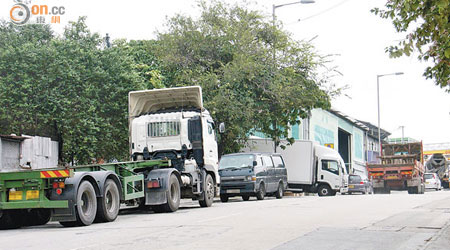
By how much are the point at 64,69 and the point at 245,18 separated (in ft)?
32.1

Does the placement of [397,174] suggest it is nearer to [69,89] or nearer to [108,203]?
[69,89]

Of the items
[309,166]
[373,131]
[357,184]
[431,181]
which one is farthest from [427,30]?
[373,131]

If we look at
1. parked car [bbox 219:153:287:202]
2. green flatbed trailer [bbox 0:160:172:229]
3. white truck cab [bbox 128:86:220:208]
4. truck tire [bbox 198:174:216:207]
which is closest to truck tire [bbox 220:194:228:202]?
parked car [bbox 219:153:287:202]

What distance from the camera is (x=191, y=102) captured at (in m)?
19.7

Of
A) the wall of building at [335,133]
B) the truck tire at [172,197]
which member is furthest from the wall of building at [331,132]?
the truck tire at [172,197]

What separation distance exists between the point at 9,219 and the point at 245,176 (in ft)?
38.0

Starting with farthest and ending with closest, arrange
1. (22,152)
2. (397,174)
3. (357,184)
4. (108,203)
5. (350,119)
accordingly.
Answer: (350,119), (357,184), (397,174), (22,152), (108,203)

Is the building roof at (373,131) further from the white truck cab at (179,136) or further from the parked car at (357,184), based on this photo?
the white truck cab at (179,136)

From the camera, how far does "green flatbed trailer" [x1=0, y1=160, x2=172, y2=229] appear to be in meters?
12.8

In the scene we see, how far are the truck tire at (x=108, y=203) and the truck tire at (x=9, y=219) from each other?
188 cm

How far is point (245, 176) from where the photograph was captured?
78.5ft

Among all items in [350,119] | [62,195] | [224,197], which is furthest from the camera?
[350,119]

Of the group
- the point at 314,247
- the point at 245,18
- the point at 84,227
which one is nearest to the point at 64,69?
the point at 245,18

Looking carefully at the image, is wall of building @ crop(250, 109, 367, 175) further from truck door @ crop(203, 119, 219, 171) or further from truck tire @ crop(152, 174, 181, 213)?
truck tire @ crop(152, 174, 181, 213)
